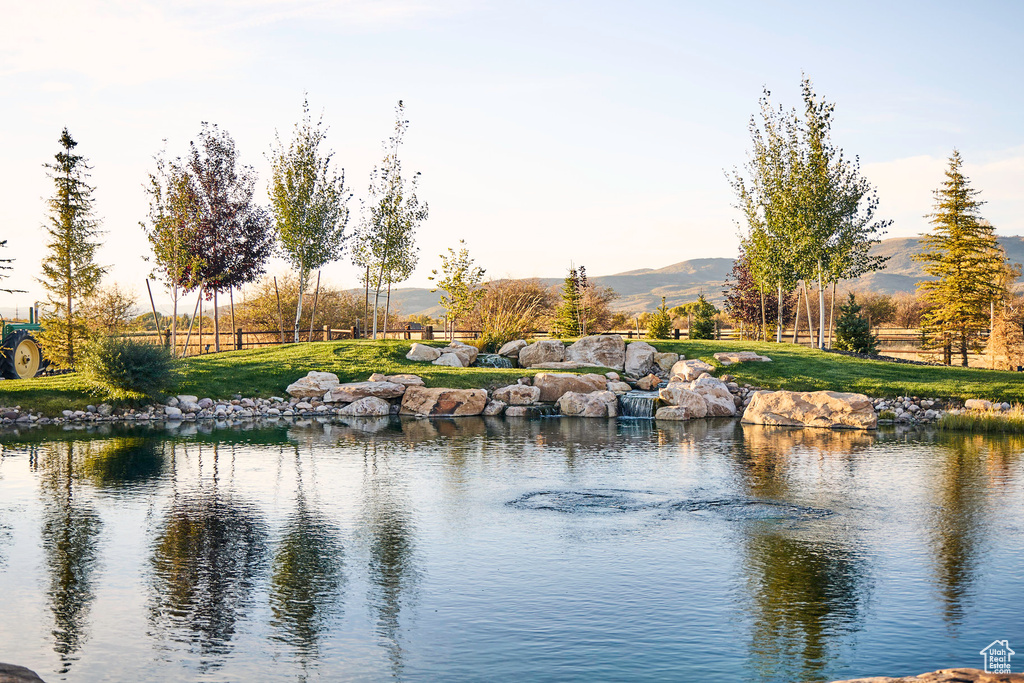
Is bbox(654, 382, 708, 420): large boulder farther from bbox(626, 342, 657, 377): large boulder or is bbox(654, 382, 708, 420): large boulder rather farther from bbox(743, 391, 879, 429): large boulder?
bbox(626, 342, 657, 377): large boulder

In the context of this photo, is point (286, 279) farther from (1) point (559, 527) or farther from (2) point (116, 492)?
(1) point (559, 527)

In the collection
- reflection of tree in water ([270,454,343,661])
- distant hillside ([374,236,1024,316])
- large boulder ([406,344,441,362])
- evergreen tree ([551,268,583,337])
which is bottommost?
reflection of tree in water ([270,454,343,661])

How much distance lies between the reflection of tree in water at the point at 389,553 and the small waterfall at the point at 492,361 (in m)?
15.0

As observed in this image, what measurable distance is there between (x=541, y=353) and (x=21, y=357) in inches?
665

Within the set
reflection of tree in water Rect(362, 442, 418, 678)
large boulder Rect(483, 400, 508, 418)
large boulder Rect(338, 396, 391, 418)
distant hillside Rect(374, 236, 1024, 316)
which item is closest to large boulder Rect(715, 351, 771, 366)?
large boulder Rect(483, 400, 508, 418)

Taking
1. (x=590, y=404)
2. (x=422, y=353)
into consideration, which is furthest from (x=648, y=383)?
(x=422, y=353)

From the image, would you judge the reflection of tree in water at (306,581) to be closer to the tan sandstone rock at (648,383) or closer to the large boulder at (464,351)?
the tan sandstone rock at (648,383)

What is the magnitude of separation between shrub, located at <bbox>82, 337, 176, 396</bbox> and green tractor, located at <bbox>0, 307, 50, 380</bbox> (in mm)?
5298

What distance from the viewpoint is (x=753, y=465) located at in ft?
47.0

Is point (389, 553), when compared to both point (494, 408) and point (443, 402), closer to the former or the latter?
point (443, 402)

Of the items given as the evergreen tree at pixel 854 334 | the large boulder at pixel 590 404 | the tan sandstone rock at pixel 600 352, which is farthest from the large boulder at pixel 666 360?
the evergreen tree at pixel 854 334

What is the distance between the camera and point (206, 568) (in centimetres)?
834

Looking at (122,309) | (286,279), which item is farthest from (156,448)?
(286,279)

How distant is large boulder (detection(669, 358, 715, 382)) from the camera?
2541cm
